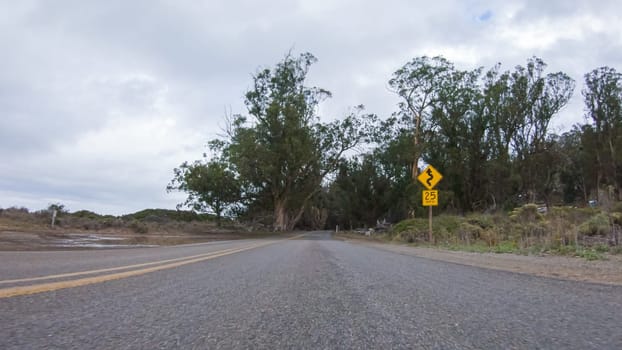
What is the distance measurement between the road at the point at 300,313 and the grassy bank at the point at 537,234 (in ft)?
16.1

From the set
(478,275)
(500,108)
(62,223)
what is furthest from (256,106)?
(478,275)

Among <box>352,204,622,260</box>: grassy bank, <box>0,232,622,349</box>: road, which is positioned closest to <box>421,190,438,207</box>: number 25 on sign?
<box>352,204,622,260</box>: grassy bank

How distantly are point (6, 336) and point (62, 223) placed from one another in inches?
709

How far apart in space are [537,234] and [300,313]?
11934mm

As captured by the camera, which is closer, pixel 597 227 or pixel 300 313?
pixel 300 313

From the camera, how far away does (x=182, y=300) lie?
8.77 feet

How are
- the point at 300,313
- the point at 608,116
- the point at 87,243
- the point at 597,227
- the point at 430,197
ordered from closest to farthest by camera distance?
the point at 300,313, the point at 87,243, the point at 597,227, the point at 430,197, the point at 608,116

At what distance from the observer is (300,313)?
92.7 inches

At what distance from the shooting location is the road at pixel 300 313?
1733 mm

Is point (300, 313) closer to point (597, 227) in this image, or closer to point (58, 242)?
point (58, 242)

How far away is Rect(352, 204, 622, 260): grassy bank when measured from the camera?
8227 mm

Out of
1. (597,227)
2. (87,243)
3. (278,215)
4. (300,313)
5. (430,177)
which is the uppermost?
(430,177)

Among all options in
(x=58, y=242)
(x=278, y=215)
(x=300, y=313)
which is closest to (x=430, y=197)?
(x=58, y=242)

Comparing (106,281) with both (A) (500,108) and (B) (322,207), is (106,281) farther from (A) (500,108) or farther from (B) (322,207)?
(B) (322,207)
